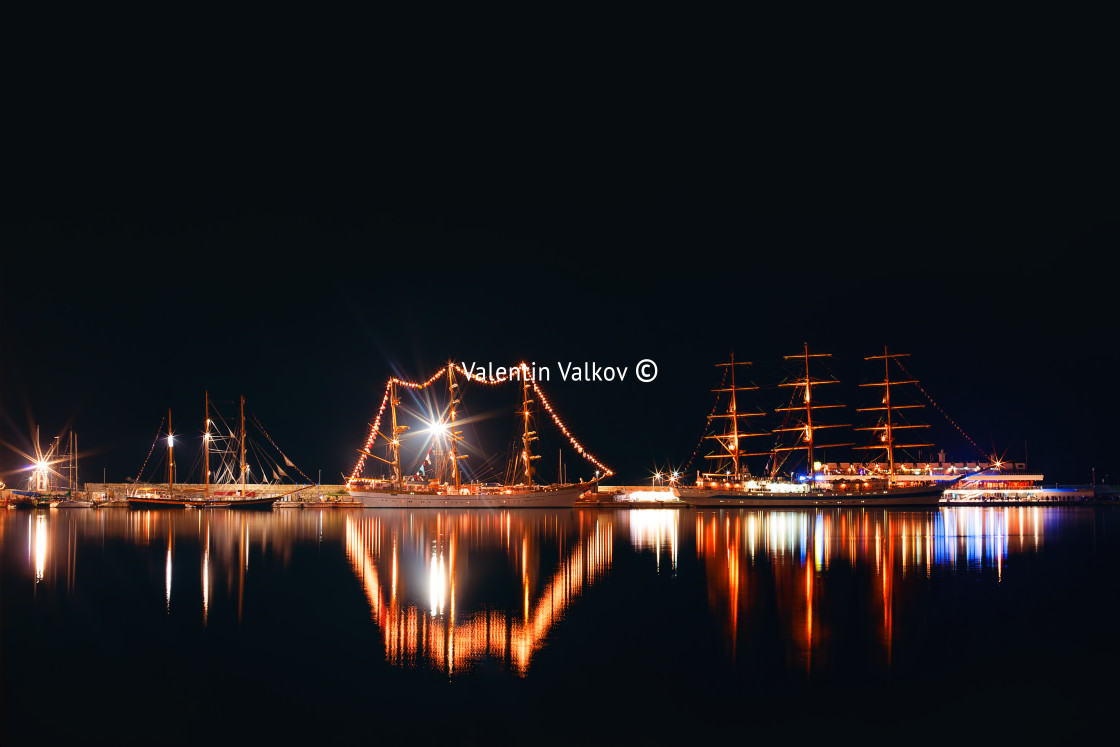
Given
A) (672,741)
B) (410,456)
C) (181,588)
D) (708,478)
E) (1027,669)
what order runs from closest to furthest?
(672,741), (1027,669), (181,588), (708,478), (410,456)

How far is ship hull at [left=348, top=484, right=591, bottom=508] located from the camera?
260ft

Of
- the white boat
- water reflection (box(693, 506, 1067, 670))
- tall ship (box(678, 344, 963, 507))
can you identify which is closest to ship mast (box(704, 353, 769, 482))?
tall ship (box(678, 344, 963, 507))

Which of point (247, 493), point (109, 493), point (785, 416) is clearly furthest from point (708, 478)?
point (109, 493)

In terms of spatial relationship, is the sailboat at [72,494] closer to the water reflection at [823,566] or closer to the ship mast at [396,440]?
the ship mast at [396,440]

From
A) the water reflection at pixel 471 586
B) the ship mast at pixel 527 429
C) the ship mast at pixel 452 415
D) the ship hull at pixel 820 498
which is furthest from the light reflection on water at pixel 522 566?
the ship mast at pixel 527 429

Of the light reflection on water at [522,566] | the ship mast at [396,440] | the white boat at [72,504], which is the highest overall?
the ship mast at [396,440]

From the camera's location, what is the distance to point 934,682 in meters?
13.7

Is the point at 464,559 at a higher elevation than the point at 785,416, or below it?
below

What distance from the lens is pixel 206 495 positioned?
90812 millimetres

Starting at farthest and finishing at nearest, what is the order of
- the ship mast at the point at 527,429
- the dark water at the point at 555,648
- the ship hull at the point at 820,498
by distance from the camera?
1. the ship mast at the point at 527,429
2. the ship hull at the point at 820,498
3. the dark water at the point at 555,648

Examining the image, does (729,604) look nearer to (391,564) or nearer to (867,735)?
(867,735)

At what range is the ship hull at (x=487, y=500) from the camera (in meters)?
79.2

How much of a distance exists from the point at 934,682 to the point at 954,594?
8.69 meters

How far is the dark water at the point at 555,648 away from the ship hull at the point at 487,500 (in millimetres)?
48405
